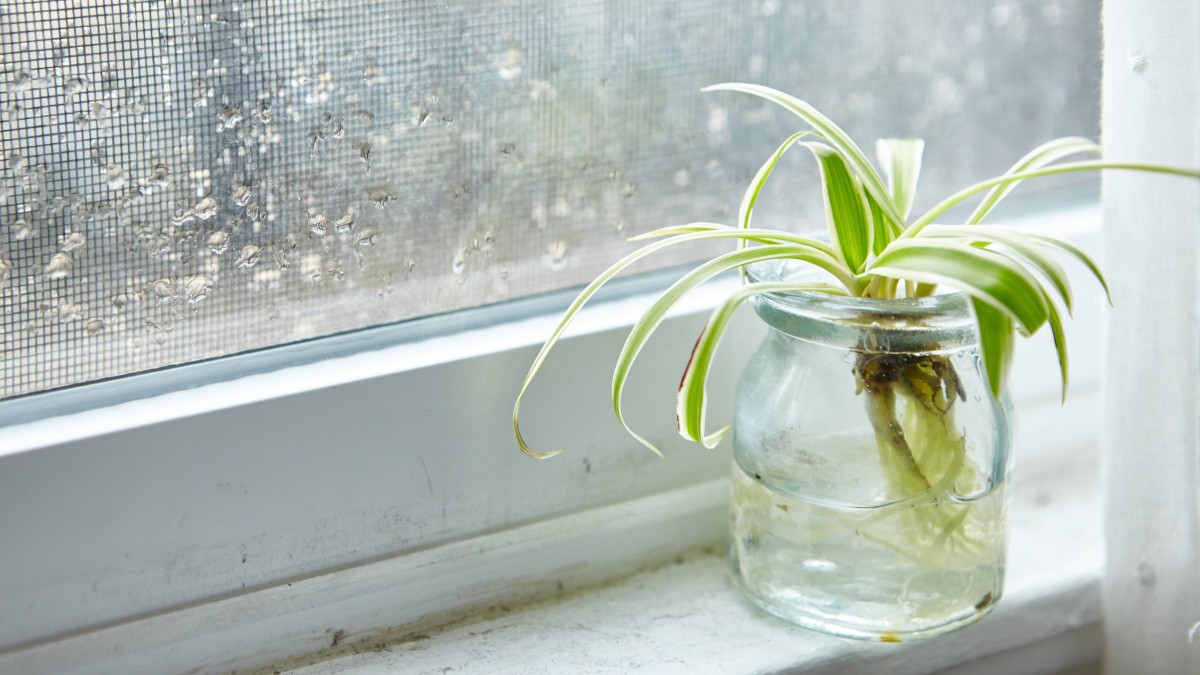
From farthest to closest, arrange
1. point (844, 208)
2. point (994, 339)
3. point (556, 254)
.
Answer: point (556, 254)
point (844, 208)
point (994, 339)

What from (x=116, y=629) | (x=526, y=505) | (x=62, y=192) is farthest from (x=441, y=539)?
(x=62, y=192)

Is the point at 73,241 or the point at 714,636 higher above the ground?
the point at 73,241

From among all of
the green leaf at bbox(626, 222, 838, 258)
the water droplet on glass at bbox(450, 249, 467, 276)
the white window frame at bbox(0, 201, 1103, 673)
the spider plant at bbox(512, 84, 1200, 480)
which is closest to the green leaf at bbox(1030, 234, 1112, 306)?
the spider plant at bbox(512, 84, 1200, 480)

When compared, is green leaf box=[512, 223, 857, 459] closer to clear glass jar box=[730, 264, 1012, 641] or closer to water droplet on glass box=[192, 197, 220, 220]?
clear glass jar box=[730, 264, 1012, 641]

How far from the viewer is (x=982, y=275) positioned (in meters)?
0.46

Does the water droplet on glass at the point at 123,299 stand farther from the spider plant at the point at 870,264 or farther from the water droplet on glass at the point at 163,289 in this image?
the spider plant at the point at 870,264

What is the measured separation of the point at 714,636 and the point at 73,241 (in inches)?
16.3

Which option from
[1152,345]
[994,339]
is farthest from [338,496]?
[1152,345]

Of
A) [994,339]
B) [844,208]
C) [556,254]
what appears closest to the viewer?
[994,339]

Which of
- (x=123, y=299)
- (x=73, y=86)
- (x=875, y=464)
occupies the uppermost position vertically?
(x=73, y=86)

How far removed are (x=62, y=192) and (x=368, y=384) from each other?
0.18m

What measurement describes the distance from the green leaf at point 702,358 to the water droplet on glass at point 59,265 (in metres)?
0.32

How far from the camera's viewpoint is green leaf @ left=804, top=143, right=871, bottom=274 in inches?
21.5

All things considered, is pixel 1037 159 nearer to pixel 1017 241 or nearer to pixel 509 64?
pixel 1017 241
